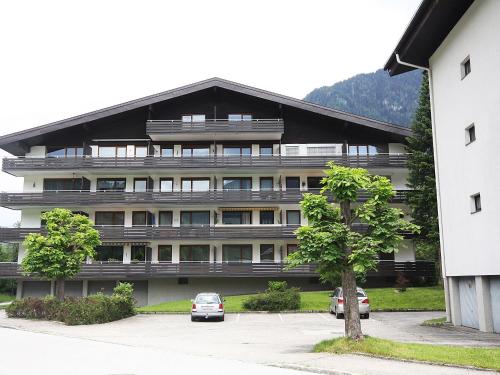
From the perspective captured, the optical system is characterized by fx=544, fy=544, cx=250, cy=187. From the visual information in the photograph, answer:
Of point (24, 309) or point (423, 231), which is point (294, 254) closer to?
point (24, 309)

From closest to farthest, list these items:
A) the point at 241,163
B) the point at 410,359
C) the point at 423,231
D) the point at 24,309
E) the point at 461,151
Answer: the point at 410,359 < the point at 461,151 < the point at 24,309 < the point at 423,231 < the point at 241,163

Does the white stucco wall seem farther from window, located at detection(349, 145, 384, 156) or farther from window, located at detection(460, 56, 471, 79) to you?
window, located at detection(349, 145, 384, 156)

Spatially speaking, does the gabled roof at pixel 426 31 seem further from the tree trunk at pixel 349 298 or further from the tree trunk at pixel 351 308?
the tree trunk at pixel 351 308

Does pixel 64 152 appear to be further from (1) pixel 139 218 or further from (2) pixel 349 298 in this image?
(2) pixel 349 298

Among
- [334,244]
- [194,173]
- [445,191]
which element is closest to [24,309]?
[194,173]

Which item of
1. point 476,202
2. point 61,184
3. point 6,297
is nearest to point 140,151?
point 61,184

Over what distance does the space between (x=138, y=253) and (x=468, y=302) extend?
2713cm

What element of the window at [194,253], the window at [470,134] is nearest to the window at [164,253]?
the window at [194,253]

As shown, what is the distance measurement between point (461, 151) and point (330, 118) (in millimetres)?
22032

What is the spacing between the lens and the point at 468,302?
Answer: 22.3 meters

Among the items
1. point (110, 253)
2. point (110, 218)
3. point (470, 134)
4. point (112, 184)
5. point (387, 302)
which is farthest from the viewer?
point (112, 184)

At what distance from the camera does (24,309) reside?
29.6 m

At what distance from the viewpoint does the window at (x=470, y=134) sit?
21.2 m

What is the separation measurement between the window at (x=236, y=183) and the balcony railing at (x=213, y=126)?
4185 millimetres
